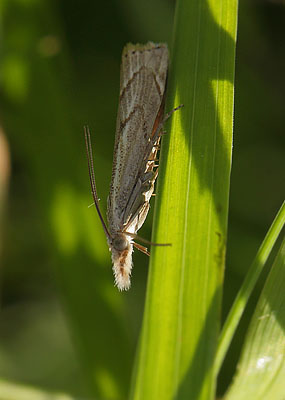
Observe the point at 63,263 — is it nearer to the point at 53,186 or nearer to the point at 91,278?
the point at 91,278

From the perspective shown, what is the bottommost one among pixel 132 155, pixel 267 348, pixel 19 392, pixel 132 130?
pixel 19 392

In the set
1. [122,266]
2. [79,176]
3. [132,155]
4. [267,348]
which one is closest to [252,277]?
[267,348]

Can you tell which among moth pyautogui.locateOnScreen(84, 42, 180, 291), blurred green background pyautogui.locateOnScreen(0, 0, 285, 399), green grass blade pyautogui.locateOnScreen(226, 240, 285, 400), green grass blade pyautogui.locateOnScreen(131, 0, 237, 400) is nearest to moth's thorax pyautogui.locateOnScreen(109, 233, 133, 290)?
moth pyautogui.locateOnScreen(84, 42, 180, 291)

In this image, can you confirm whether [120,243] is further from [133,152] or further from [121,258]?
[133,152]

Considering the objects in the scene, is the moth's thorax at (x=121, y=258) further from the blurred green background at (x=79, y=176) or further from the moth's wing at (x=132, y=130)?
the blurred green background at (x=79, y=176)

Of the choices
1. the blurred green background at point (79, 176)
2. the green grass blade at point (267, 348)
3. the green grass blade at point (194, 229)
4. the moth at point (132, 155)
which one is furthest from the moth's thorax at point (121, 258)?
the green grass blade at point (267, 348)

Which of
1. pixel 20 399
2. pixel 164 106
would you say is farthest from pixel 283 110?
pixel 20 399

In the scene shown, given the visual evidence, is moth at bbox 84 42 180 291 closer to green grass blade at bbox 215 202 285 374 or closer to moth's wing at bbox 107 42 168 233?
moth's wing at bbox 107 42 168 233
